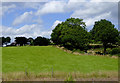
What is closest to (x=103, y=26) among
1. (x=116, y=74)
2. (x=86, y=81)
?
(x=116, y=74)

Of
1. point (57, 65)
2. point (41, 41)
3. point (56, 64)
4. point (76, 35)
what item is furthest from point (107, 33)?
point (41, 41)

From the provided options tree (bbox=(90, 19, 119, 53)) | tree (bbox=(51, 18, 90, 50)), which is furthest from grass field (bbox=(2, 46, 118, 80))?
tree (bbox=(90, 19, 119, 53))

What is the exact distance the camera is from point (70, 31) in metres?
50.9

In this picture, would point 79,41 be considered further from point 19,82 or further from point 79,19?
point 19,82

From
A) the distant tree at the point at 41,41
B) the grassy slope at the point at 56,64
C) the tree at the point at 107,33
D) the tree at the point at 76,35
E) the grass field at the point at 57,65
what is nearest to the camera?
the grass field at the point at 57,65

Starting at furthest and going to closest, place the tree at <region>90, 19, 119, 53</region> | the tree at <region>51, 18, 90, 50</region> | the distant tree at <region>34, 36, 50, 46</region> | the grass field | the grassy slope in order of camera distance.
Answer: the distant tree at <region>34, 36, 50, 46</region> → the tree at <region>90, 19, 119, 53</region> → the tree at <region>51, 18, 90, 50</region> → the grassy slope → the grass field

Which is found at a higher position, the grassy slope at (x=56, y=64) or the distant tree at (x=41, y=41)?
the distant tree at (x=41, y=41)

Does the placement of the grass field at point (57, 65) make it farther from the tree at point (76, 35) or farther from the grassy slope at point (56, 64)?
the tree at point (76, 35)

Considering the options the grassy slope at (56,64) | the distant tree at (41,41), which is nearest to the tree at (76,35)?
the grassy slope at (56,64)

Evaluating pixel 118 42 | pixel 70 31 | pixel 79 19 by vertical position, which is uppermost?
pixel 79 19

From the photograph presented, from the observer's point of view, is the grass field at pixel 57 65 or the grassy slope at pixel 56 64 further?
the grassy slope at pixel 56 64

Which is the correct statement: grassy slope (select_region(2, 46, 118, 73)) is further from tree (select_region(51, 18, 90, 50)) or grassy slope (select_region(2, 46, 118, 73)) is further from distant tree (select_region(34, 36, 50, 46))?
distant tree (select_region(34, 36, 50, 46))

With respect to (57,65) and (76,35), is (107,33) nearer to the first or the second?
(76,35)

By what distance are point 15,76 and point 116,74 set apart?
1236cm
